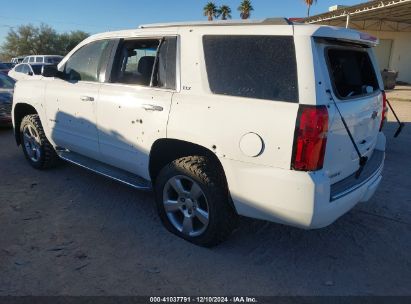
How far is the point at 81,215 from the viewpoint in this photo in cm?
403

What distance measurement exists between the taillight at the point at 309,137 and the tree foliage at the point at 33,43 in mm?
56760

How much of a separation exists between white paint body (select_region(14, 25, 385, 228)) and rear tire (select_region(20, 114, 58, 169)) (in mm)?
1690

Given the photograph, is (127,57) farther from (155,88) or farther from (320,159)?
(320,159)

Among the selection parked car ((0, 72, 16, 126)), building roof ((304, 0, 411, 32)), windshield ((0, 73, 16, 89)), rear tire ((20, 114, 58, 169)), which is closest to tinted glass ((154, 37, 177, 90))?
rear tire ((20, 114, 58, 169))

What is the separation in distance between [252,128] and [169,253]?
1.39 m

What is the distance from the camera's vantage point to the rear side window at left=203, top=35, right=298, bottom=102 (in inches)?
105

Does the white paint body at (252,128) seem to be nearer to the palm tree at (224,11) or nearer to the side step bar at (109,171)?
the side step bar at (109,171)

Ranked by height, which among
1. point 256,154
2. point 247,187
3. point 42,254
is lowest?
point 42,254

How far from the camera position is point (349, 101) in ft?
9.42

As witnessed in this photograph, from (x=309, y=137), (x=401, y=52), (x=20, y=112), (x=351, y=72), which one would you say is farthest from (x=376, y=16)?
(x=309, y=137)

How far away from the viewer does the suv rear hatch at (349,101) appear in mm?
2693

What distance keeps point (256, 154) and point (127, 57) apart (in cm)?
204

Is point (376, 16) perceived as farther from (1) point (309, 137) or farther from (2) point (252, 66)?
(1) point (309, 137)

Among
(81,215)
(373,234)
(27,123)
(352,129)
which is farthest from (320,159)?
(27,123)
